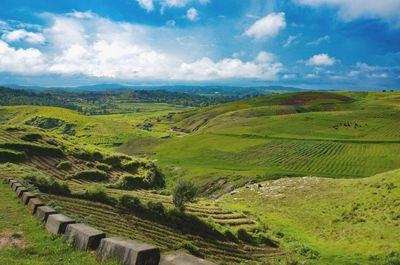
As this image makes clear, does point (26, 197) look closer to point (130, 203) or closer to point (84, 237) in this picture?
point (84, 237)

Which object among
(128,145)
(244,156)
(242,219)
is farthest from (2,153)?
(128,145)

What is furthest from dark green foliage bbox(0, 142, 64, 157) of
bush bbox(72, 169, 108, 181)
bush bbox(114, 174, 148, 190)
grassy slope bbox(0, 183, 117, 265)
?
grassy slope bbox(0, 183, 117, 265)

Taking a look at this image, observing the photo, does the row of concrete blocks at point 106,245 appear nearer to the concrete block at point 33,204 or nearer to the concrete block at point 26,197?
the concrete block at point 33,204

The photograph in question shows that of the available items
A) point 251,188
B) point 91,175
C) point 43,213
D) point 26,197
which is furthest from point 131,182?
point 43,213

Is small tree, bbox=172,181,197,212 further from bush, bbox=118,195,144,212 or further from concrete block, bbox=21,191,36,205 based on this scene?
concrete block, bbox=21,191,36,205

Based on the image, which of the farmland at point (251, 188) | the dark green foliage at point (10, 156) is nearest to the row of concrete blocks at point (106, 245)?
the farmland at point (251, 188)

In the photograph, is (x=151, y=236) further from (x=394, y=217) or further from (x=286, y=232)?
(x=394, y=217)

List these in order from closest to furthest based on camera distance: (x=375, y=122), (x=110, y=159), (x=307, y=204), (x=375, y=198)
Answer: (x=375, y=198) < (x=307, y=204) < (x=110, y=159) < (x=375, y=122)

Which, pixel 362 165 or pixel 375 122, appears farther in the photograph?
pixel 375 122
